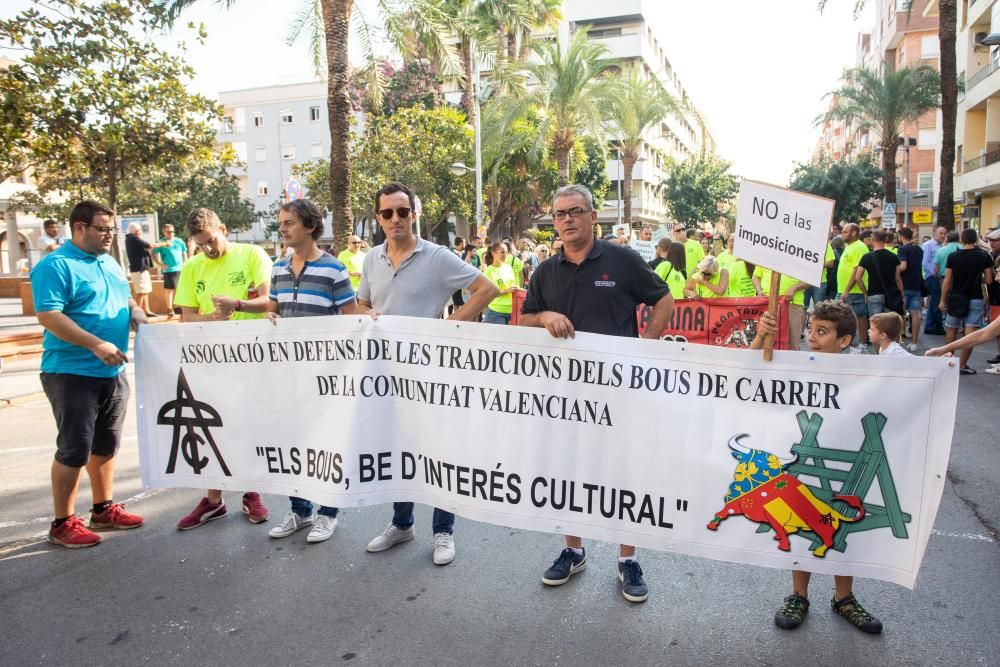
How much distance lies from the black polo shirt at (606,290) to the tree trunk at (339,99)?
11036mm

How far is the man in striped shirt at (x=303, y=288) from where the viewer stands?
170 inches

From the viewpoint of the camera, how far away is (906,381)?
3.01m

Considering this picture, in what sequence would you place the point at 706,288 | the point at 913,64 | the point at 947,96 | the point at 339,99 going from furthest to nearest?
1. the point at 913,64
2. the point at 947,96
3. the point at 339,99
4. the point at 706,288

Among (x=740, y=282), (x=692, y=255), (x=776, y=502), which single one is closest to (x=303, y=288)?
(x=776, y=502)

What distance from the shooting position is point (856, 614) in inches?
129

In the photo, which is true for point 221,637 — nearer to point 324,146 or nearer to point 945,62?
point 945,62

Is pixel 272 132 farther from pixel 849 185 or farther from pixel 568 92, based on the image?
pixel 849 185

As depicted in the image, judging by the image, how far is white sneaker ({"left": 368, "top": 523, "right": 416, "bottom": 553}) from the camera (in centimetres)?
421

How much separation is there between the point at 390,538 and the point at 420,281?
147cm

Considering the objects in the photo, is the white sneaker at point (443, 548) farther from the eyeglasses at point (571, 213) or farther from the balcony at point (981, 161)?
the balcony at point (981, 161)

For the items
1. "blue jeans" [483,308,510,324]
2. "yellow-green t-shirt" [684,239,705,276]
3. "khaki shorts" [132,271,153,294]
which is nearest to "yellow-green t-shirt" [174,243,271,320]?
"blue jeans" [483,308,510,324]

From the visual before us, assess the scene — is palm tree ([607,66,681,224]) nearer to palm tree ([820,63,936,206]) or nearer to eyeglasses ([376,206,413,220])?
palm tree ([820,63,936,206])

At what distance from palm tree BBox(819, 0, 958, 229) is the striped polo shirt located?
18.1 m

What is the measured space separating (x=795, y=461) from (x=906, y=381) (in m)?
0.54
